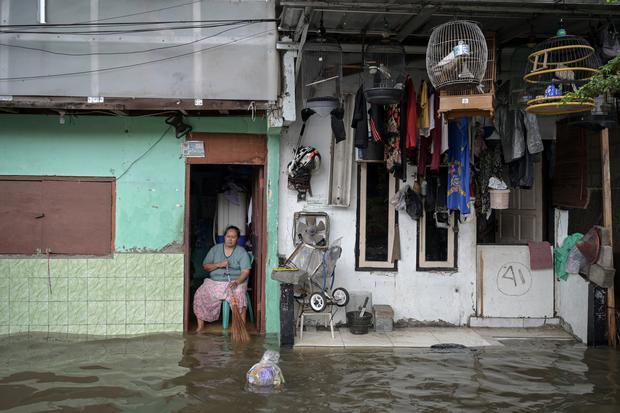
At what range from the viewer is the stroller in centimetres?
878

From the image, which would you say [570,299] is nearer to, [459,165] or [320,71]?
[459,165]

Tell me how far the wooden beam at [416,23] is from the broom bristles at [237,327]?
4514 mm

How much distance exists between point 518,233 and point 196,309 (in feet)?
18.4

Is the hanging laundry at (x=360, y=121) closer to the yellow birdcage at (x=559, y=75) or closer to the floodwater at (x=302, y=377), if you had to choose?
the yellow birdcage at (x=559, y=75)

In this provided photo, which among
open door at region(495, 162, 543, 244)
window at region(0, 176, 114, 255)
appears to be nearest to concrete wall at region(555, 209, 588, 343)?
open door at region(495, 162, 543, 244)

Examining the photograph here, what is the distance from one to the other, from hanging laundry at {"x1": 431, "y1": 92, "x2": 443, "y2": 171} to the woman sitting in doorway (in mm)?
3176

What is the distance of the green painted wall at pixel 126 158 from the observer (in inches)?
360

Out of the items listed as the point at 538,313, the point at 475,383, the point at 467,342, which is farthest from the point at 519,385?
the point at 538,313

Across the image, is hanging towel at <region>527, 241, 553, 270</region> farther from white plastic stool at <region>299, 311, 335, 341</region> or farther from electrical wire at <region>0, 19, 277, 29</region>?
electrical wire at <region>0, 19, 277, 29</region>

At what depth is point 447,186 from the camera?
939 cm

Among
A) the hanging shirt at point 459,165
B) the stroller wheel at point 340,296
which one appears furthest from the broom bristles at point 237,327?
the hanging shirt at point 459,165

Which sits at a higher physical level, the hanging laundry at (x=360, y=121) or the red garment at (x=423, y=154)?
the hanging laundry at (x=360, y=121)

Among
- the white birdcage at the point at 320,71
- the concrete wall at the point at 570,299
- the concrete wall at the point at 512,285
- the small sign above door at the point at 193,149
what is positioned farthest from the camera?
the concrete wall at the point at 512,285

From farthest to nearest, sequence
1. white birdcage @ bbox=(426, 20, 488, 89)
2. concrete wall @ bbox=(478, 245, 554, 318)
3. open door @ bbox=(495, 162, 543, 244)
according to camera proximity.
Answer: open door @ bbox=(495, 162, 543, 244) < concrete wall @ bbox=(478, 245, 554, 318) < white birdcage @ bbox=(426, 20, 488, 89)
